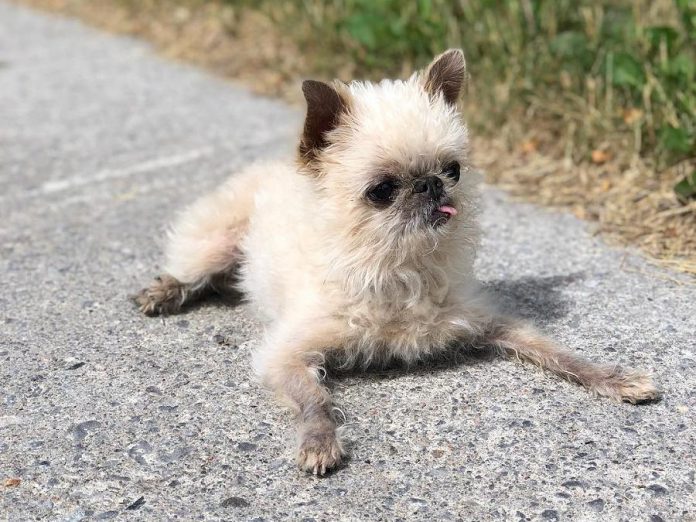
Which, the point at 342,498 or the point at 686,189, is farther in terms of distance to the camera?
the point at 686,189

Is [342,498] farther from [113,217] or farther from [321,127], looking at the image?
[113,217]

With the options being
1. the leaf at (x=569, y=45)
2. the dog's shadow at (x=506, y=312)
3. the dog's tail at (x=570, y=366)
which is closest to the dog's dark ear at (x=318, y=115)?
the dog's shadow at (x=506, y=312)

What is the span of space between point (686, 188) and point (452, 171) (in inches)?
83.7

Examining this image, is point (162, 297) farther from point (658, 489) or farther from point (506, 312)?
point (658, 489)

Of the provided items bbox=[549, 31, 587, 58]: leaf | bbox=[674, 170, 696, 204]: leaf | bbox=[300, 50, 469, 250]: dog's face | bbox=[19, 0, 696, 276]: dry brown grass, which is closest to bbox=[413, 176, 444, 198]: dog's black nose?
bbox=[300, 50, 469, 250]: dog's face

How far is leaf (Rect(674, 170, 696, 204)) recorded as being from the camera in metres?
5.04

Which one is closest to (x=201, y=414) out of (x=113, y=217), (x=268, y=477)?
(x=268, y=477)

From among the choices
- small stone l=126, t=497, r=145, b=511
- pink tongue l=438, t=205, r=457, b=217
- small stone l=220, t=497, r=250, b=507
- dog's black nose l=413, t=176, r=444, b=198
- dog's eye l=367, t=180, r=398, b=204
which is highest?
dog's black nose l=413, t=176, r=444, b=198

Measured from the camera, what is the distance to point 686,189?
5.05m

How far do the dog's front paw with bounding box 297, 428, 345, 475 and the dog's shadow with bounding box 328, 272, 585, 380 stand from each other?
58cm

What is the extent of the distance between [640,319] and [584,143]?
2150mm

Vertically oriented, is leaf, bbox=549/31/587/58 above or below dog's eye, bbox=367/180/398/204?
below

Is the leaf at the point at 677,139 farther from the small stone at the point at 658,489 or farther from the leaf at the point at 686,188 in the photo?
the small stone at the point at 658,489

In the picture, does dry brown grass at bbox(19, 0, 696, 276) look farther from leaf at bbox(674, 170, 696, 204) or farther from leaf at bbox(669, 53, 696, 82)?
leaf at bbox(669, 53, 696, 82)
